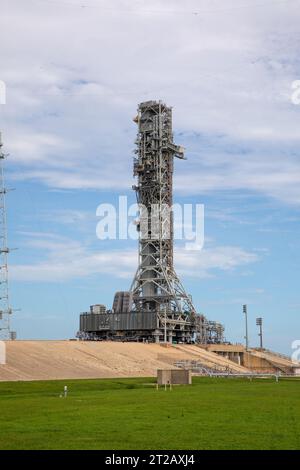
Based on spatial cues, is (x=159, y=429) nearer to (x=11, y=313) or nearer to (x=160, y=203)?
(x=11, y=313)

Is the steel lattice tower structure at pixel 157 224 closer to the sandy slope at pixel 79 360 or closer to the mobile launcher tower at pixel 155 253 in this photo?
the mobile launcher tower at pixel 155 253

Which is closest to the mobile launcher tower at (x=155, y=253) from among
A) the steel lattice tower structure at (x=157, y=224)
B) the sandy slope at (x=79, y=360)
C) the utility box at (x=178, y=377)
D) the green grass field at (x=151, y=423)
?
the steel lattice tower structure at (x=157, y=224)

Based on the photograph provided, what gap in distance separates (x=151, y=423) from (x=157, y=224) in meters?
105

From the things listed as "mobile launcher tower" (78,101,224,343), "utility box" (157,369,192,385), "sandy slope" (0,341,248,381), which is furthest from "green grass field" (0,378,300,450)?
"mobile launcher tower" (78,101,224,343)

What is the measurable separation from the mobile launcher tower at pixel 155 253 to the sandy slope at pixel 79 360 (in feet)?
96.2

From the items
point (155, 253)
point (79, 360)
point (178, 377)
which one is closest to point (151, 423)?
point (178, 377)

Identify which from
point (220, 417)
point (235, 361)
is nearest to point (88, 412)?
point (220, 417)

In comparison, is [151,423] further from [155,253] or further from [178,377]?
[155,253]

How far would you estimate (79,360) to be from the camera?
70.9m

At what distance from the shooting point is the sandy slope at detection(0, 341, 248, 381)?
59.8m

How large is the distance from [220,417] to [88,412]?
18.4 feet

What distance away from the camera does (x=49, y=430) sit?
69.0ft

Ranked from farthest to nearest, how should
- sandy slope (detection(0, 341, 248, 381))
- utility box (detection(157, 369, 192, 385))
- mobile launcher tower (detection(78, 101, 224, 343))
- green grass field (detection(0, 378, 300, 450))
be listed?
mobile launcher tower (detection(78, 101, 224, 343)) < sandy slope (detection(0, 341, 248, 381)) < utility box (detection(157, 369, 192, 385)) < green grass field (detection(0, 378, 300, 450))

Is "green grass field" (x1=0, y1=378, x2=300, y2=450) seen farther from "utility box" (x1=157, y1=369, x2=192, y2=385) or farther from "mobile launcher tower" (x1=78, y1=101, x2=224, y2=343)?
"mobile launcher tower" (x1=78, y1=101, x2=224, y2=343)
